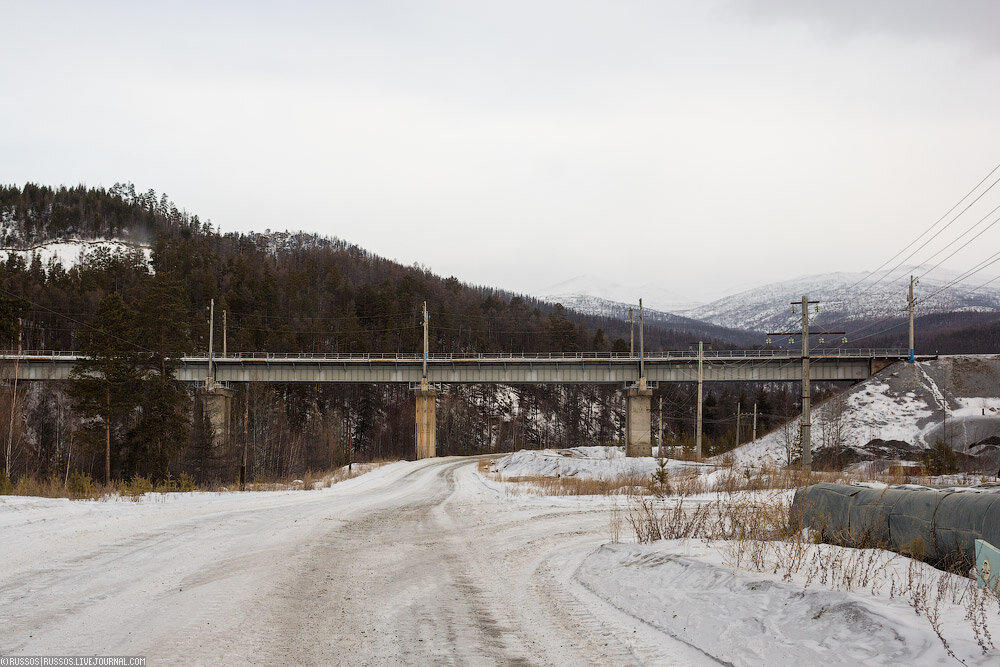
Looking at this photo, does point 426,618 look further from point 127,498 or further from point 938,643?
point 127,498

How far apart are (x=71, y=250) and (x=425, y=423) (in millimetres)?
157638

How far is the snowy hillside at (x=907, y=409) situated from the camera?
169 feet

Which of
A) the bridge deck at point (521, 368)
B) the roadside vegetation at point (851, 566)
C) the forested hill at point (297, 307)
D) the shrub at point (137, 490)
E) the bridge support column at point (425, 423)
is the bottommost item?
the bridge support column at point (425, 423)

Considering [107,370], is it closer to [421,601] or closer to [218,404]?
[218,404]

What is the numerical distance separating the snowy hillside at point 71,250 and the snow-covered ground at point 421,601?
179 m

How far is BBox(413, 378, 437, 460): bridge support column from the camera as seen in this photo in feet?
225

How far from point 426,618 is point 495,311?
5197 inches

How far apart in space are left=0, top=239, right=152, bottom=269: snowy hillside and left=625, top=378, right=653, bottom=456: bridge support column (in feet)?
469

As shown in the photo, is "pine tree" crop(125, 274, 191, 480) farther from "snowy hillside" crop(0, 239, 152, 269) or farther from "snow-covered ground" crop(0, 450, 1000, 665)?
"snowy hillside" crop(0, 239, 152, 269)

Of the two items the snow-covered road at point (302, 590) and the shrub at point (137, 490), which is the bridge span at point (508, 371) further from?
the snow-covered road at point (302, 590)

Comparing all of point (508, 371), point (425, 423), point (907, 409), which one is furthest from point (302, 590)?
point (508, 371)

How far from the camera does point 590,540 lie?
12727 mm

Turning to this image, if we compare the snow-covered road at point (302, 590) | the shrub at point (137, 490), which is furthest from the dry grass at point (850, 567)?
the shrub at point (137, 490)

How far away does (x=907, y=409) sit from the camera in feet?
181
